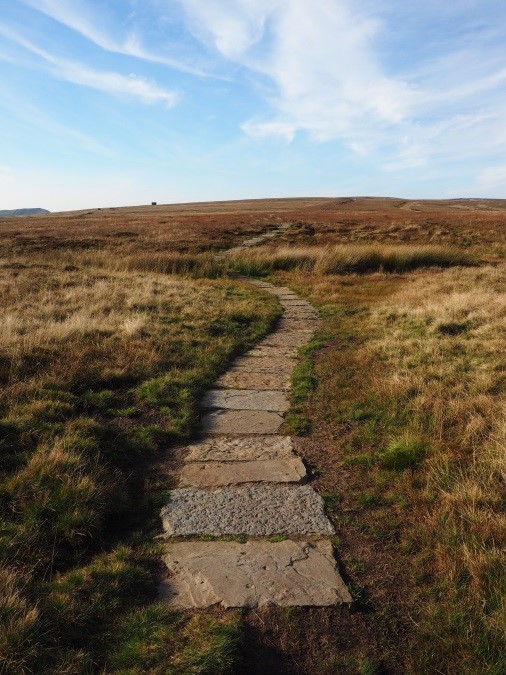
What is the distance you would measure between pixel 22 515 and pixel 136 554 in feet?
2.79

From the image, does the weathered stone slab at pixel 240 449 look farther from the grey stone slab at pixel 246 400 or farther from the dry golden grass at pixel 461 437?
the dry golden grass at pixel 461 437

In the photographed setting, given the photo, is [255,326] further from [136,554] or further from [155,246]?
[155,246]

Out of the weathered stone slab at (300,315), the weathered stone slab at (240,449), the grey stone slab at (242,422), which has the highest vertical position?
the weathered stone slab at (240,449)

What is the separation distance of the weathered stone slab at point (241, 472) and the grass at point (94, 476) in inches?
14.5

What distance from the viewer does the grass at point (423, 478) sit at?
8.75 ft

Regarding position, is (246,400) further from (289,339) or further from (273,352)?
(289,339)

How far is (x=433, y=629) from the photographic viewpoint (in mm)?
2645

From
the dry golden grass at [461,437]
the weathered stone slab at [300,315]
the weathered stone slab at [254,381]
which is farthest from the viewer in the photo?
the weathered stone slab at [300,315]

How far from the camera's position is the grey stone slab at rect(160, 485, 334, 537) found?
3.53 meters

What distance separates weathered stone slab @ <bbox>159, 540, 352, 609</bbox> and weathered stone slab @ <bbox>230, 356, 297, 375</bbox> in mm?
3978

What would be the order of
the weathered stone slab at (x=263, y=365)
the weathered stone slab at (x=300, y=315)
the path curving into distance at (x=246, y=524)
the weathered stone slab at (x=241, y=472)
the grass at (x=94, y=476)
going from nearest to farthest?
the grass at (x=94, y=476) < the path curving into distance at (x=246, y=524) < the weathered stone slab at (x=241, y=472) < the weathered stone slab at (x=263, y=365) < the weathered stone slab at (x=300, y=315)

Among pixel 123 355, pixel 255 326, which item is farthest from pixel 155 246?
pixel 123 355

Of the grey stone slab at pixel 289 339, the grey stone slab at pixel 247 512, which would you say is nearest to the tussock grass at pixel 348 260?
the grey stone slab at pixel 289 339

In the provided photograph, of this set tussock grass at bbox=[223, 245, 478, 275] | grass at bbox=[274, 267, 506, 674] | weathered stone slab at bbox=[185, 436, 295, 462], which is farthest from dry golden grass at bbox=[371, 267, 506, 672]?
tussock grass at bbox=[223, 245, 478, 275]
